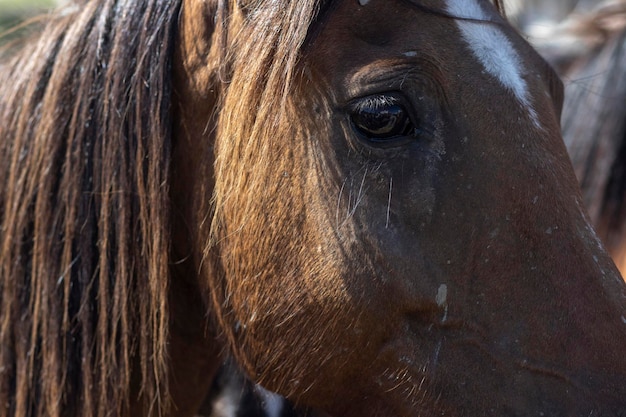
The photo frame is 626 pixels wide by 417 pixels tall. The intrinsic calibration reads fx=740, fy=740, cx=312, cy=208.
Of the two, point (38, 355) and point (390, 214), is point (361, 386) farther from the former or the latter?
point (38, 355)

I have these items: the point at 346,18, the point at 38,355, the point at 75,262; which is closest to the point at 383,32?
the point at 346,18

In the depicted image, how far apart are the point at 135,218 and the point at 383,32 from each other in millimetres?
689

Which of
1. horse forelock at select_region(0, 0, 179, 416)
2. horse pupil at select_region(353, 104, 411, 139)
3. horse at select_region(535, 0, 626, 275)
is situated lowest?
horse at select_region(535, 0, 626, 275)

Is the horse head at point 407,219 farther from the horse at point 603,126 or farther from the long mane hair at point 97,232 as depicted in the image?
the horse at point 603,126

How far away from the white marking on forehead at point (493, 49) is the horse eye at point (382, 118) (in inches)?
7.7

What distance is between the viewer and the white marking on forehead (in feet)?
4.79

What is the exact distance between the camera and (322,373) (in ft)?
5.10

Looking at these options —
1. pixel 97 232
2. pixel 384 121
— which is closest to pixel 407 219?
pixel 384 121

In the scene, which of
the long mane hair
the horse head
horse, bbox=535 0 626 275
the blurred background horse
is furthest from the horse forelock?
horse, bbox=535 0 626 275

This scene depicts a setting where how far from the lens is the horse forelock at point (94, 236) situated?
1660mm

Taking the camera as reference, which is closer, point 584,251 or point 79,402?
point 584,251

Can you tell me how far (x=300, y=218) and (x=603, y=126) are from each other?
2382 mm

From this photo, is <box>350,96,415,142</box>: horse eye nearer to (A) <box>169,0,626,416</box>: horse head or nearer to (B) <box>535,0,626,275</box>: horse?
(A) <box>169,0,626,416</box>: horse head

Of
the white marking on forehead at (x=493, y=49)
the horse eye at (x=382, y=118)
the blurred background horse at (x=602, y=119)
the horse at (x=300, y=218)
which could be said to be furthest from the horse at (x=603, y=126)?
the horse eye at (x=382, y=118)
